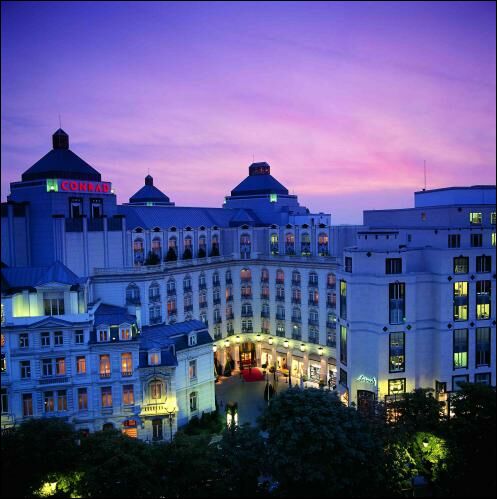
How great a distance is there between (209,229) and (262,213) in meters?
12.5

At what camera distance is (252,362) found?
77062mm

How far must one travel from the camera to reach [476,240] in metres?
54.0

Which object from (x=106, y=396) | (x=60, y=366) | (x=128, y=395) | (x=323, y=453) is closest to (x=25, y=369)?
(x=60, y=366)

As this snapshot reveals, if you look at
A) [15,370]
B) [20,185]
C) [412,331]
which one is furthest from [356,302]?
[20,185]

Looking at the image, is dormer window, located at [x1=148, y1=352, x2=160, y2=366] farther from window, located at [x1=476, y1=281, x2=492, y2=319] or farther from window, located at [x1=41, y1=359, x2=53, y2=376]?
window, located at [x1=476, y1=281, x2=492, y2=319]

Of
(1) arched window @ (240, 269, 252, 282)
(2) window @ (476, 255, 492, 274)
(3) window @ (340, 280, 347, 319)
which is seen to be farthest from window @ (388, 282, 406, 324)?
(1) arched window @ (240, 269, 252, 282)

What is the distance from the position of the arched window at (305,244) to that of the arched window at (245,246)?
8.65 m

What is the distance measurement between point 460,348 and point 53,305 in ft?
136

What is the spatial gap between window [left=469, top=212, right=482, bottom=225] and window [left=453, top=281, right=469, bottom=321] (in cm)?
809

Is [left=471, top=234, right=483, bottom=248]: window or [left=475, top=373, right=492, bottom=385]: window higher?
[left=471, top=234, right=483, bottom=248]: window

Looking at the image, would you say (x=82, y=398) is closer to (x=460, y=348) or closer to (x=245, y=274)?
(x=245, y=274)

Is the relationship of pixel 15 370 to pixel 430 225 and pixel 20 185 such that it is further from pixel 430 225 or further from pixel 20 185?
pixel 430 225

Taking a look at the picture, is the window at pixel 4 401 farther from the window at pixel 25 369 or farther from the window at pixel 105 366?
the window at pixel 105 366

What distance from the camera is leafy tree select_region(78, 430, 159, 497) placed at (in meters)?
31.1
